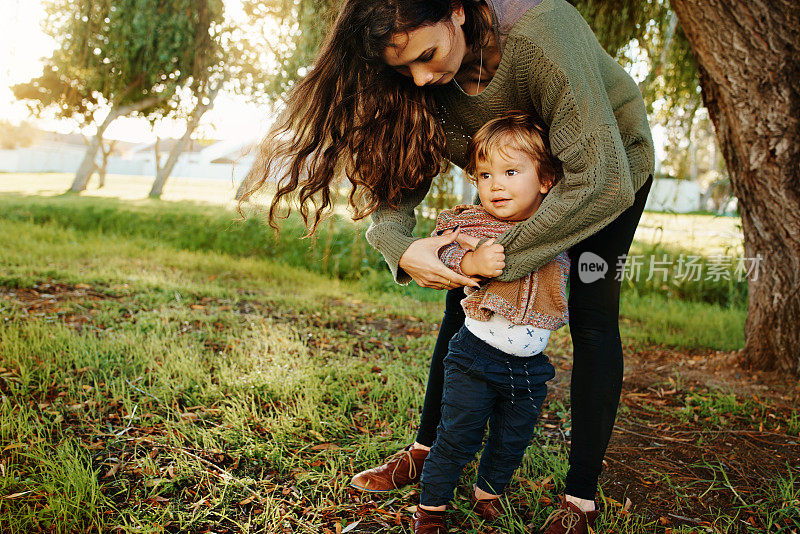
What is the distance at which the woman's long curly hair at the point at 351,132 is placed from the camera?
66.7 inches

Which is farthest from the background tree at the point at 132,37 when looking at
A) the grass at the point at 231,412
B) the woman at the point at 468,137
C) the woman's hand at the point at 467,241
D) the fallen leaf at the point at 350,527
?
the fallen leaf at the point at 350,527

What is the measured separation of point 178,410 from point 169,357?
495mm

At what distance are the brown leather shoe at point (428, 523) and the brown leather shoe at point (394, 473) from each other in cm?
22

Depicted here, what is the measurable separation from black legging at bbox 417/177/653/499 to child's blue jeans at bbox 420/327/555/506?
0.11 metres

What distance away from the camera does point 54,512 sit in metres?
1.52

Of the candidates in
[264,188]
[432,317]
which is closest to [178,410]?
[264,188]

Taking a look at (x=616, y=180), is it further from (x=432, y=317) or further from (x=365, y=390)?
(x=432, y=317)

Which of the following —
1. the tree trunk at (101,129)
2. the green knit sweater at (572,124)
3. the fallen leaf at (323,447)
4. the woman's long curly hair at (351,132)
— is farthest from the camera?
the tree trunk at (101,129)

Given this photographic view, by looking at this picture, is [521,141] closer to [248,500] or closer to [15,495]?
[248,500]

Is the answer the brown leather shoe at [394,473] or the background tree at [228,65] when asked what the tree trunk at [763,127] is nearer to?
the brown leather shoe at [394,473]

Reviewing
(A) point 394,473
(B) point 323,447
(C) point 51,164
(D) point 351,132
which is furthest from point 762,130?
(C) point 51,164

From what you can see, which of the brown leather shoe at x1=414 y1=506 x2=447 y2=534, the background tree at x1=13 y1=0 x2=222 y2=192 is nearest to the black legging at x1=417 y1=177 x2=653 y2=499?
the brown leather shoe at x1=414 y1=506 x2=447 y2=534

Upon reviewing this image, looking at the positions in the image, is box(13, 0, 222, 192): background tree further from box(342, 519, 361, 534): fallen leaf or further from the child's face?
box(342, 519, 361, 534): fallen leaf

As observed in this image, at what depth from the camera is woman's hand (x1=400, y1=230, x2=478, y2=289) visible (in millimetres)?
1484
